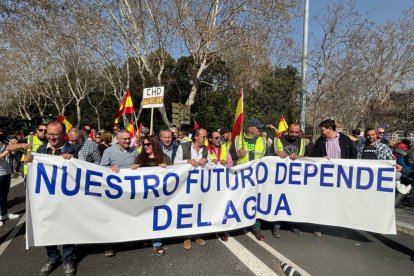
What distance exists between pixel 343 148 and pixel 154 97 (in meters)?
6.47

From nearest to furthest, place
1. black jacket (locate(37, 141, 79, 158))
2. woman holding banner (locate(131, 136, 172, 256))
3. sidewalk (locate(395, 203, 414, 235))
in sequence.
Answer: black jacket (locate(37, 141, 79, 158)) < woman holding banner (locate(131, 136, 172, 256)) < sidewalk (locate(395, 203, 414, 235))

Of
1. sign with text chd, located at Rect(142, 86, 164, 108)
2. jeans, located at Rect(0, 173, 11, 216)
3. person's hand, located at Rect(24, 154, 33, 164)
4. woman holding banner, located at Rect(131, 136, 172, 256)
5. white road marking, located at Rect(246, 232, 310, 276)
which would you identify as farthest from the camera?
sign with text chd, located at Rect(142, 86, 164, 108)

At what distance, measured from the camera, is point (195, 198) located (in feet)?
15.0

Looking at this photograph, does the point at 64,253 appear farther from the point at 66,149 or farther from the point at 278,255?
the point at 278,255

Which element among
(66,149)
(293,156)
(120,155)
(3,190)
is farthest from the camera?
(3,190)

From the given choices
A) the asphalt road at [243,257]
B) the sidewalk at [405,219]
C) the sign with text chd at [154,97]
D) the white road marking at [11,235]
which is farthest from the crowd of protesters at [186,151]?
the sign with text chd at [154,97]

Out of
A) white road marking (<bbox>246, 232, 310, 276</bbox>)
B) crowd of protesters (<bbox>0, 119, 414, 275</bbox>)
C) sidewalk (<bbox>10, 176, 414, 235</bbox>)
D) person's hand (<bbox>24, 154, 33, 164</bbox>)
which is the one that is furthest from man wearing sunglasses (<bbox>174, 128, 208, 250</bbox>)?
sidewalk (<bbox>10, 176, 414, 235</bbox>)

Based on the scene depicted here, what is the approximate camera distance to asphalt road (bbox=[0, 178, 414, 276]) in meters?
3.89

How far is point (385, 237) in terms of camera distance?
514 centimetres

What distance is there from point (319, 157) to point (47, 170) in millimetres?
3729

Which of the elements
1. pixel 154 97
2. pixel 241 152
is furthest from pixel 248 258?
pixel 154 97

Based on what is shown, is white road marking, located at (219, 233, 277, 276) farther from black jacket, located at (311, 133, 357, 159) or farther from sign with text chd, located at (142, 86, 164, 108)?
sign with text chd, located at (142, 86, 164, 108)

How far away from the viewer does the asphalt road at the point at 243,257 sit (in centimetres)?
389

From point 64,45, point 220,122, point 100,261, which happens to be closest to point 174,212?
point 100,261
